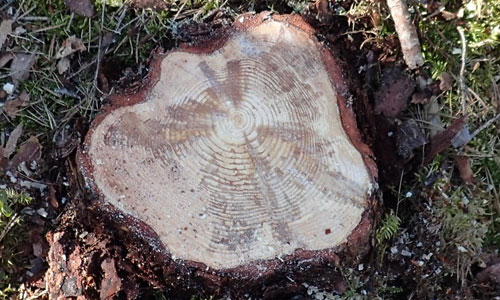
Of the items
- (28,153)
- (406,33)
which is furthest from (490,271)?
(28,153)

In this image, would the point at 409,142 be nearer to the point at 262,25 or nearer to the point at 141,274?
the point at 262,25

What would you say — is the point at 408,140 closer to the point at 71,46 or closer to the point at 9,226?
the point at 71,46

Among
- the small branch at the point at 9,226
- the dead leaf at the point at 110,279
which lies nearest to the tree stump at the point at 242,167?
the dead leaf at the point at 110,279

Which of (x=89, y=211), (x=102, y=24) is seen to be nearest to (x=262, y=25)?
(x=102, y=24)

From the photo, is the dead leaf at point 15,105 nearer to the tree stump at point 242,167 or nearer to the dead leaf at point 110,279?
the tree stump at point 242,167

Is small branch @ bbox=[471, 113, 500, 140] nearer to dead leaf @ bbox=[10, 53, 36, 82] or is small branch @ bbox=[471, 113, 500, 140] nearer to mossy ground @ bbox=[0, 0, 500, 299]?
mossy ground @ bbox=[0, 0, 500, 299]

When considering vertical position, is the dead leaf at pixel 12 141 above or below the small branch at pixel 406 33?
below
